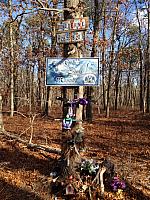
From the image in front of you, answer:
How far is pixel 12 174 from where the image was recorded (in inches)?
289

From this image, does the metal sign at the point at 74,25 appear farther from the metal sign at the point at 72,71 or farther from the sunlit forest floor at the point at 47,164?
the sunlit forest floor at the point at 47,164

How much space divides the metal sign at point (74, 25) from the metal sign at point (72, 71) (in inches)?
25.7

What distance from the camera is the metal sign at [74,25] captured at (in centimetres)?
634

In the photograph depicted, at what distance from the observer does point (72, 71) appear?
21.2 feet

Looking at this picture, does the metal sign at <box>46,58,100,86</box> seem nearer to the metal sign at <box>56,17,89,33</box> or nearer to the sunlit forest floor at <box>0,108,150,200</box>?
the metal sign at <box>56,17,89,33</box>

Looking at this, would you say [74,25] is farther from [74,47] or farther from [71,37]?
[74,47]

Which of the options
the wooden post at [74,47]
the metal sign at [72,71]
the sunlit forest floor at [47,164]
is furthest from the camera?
the wooden post at [74,47]

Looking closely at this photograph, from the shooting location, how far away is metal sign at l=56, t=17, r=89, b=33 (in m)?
6.34

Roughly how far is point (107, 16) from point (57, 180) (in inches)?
745

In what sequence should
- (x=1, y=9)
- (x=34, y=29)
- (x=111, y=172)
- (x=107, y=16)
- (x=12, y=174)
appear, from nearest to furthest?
1. (x=111, y=172)
2. (x=12, y=174)
3. (x=1, y=9)
4. (x=107, y=16)
5. (x=34, y=29)

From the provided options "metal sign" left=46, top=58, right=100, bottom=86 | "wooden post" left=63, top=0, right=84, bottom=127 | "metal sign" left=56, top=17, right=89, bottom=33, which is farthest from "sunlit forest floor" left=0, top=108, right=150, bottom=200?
"metal sign" left=56, top=17, right=89, bottom=33

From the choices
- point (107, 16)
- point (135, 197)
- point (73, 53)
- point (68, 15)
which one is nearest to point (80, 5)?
point (68, 15)

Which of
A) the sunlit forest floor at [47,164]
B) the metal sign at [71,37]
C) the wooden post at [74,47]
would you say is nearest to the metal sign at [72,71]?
the wooden post at [74,47]

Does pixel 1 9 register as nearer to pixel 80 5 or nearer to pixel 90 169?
pixel 80 5
